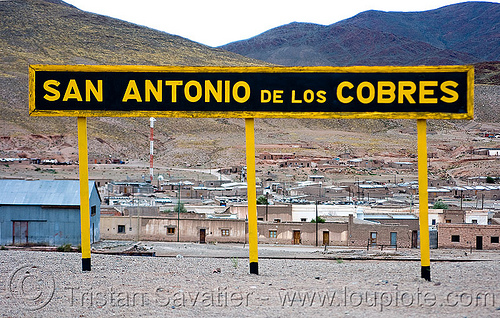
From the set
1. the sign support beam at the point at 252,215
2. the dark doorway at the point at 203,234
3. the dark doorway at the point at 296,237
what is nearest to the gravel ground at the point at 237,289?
the sign support beam at the point at 252,215

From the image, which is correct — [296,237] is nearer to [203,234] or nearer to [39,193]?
[203,234]

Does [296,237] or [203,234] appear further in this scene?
[203,234]

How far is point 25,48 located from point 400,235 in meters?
120

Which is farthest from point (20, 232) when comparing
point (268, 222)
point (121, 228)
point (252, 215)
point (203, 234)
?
point (252, 215)

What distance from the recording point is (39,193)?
20.4 meters

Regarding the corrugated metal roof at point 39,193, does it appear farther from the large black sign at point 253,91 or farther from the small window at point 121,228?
the large black sign at point 253,91

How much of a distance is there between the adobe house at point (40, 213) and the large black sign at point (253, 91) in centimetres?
1188

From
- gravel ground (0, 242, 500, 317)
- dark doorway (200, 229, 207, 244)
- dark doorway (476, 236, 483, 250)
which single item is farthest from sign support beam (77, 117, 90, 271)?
dark doorway (476, 236, 483, 250)

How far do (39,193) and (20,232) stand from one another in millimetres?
1530

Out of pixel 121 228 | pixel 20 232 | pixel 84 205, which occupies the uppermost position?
pixel 84 205

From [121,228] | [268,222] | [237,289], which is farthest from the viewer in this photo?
[268,222]

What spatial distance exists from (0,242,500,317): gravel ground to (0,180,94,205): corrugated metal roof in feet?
34.7

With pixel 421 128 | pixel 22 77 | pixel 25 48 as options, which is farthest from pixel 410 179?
pixel 25 48

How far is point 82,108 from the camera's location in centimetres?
914
